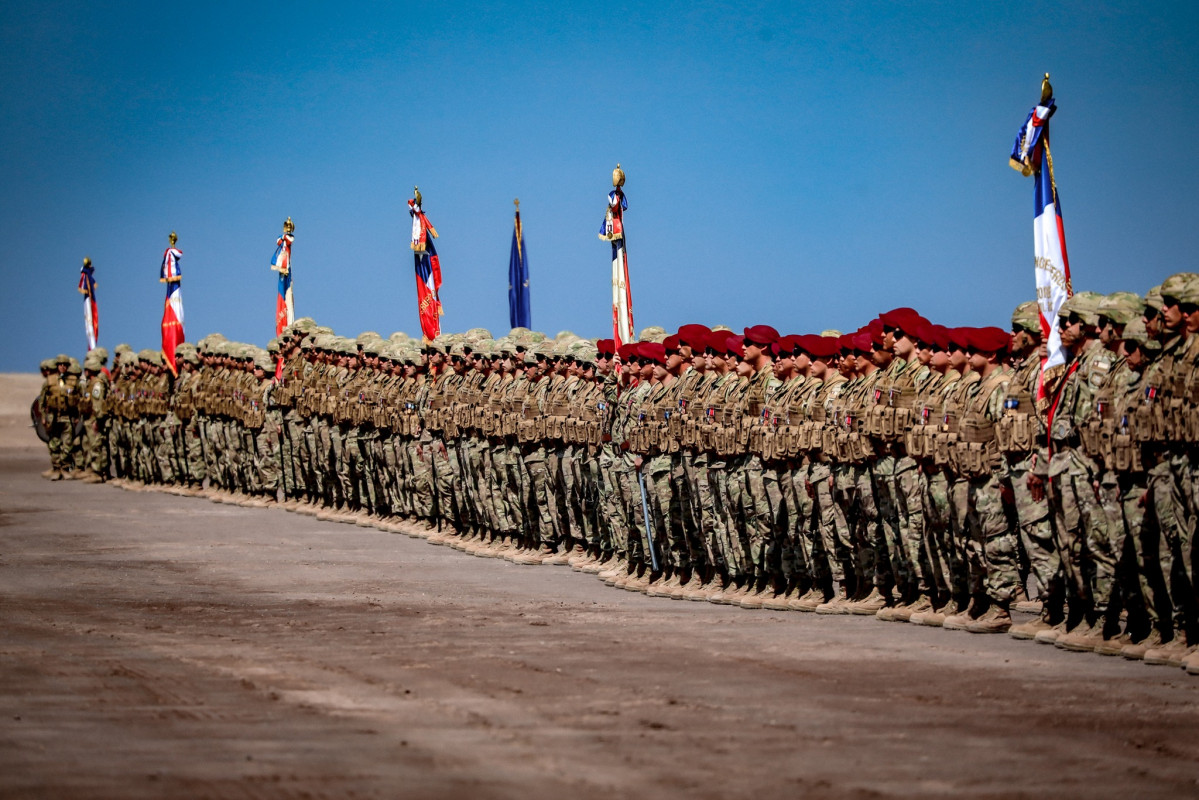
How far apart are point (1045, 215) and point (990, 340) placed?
1.07 m

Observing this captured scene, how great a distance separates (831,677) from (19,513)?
17.5 metres

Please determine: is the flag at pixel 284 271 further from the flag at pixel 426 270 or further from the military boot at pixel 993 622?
the military boot at pixel 993 622

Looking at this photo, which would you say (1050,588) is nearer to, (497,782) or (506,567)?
(497,782)

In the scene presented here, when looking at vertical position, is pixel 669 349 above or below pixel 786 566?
above

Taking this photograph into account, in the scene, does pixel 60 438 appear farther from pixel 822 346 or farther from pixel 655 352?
pixel 822 346

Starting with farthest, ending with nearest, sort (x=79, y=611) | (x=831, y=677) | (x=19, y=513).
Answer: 1. (x=19, y=513)
2. (x=79, y=611)
3. (x=831, y=677)

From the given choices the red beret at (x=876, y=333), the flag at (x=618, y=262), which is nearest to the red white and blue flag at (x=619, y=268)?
the flag at (x=618, y=262)

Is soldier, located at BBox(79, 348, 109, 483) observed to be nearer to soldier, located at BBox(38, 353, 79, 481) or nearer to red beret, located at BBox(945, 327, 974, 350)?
soldier, located at BBox(38, 353, 79, 481)

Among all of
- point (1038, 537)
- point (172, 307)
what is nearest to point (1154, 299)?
point (1038, 537)

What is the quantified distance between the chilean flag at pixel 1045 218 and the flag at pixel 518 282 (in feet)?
35.4

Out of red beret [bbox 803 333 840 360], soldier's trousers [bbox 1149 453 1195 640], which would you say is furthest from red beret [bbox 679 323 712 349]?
soldier's trousers [bbox 1149 453 1195 640]

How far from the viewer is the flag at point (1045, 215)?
1095 cm

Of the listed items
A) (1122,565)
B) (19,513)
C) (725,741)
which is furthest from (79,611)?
(19,513)

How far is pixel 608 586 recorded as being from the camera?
1445 centimetres
